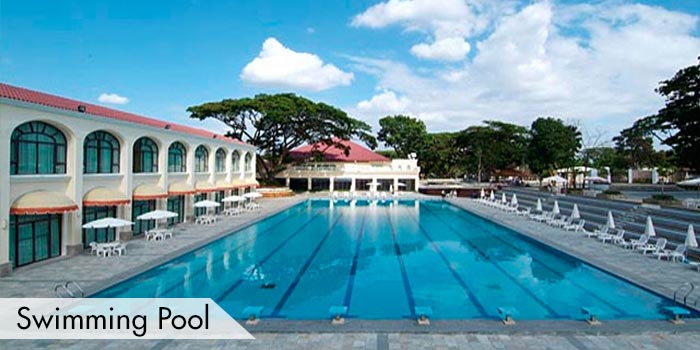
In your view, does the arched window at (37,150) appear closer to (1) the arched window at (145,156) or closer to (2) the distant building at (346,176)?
(1) the arched window at (145,156)

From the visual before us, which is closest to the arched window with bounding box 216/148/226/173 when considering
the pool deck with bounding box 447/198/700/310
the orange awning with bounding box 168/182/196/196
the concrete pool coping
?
the orange awning with bounding box 168/182/196/196

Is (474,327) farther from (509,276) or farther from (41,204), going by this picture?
(41,204)

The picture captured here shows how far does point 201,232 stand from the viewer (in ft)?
63.5

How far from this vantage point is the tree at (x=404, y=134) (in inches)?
2375

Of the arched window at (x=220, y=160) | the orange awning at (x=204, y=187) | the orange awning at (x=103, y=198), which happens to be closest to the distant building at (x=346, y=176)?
the arched window at (x=220, y=160)

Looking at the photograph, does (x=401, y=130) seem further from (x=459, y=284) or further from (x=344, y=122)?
(x=459, y=284)

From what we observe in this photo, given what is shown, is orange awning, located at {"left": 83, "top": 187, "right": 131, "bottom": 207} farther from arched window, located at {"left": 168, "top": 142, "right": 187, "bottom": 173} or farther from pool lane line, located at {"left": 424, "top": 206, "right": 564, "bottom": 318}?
pool lane line, located at {"left": 424, "top": 206, "right": 564, "bottom": 318}

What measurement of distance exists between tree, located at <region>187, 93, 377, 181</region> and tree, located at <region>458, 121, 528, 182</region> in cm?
1651

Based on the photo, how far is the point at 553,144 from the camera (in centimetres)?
4169

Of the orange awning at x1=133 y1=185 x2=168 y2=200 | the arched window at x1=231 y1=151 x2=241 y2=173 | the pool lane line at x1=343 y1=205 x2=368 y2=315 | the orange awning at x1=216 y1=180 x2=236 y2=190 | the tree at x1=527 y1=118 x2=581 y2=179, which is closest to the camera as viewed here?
the pool lane line at x1=343 y1=205 x2=368 y2=315

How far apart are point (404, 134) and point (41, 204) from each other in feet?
169

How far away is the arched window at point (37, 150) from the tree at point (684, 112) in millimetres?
27736

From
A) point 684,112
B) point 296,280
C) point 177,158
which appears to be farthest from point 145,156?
point 684,112

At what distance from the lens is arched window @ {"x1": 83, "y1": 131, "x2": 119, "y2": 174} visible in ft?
50.2
